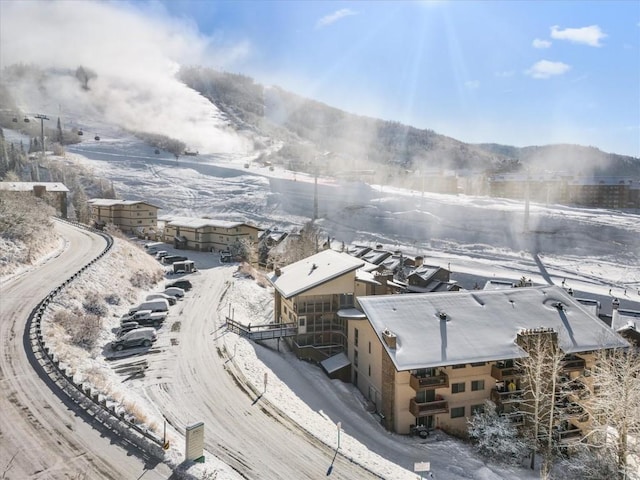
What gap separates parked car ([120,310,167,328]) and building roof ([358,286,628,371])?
14.6m

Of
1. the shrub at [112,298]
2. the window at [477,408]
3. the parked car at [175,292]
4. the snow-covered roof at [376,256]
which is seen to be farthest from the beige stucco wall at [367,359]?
the snow-covered roof at [376,256]

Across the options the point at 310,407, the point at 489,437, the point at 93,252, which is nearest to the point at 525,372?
the point at 489,437

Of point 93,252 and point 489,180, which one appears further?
point 489,180

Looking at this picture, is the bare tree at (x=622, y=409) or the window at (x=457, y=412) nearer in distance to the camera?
the bare tree at (x=622, y=409)

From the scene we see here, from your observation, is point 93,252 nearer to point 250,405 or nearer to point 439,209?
point 250,405

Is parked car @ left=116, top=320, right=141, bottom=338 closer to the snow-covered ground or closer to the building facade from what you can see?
the snow-covered ground

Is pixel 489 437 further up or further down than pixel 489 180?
further down

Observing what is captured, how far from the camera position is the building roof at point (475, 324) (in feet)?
74.3

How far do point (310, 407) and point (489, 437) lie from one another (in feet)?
29.0

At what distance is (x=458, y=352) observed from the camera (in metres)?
22.7

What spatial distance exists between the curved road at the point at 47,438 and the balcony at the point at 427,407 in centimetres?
1280

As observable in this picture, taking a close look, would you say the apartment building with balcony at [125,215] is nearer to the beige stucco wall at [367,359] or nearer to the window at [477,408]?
the beige stucco wall at [367,359]

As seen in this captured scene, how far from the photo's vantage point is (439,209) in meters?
94.6

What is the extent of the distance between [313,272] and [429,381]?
517 inches
